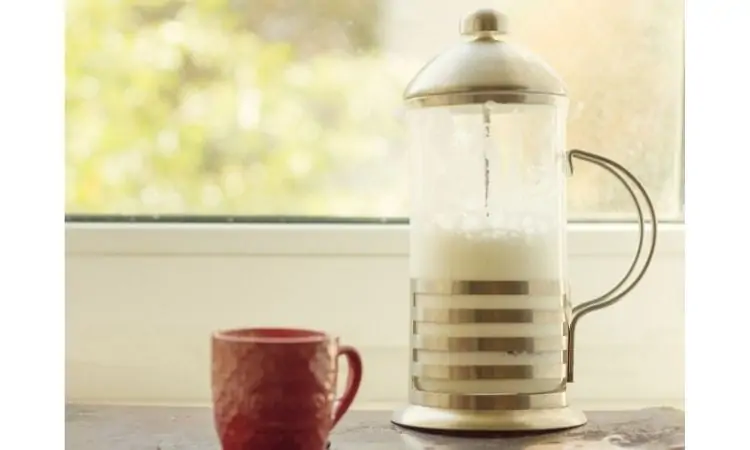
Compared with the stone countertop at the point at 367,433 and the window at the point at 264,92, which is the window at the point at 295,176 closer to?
the window at the point at 264,92

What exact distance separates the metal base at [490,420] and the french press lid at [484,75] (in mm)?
221

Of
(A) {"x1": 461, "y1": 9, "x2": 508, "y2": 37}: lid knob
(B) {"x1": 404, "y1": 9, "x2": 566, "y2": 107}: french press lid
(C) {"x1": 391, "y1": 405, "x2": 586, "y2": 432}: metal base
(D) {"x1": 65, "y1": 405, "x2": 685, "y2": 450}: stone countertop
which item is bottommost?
(D) {"x1": 65, "y1": 405, "x2": 685, "y2": 450}: stone countertop

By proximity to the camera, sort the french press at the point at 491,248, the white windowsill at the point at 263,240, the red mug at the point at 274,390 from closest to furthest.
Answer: the red mug at the point at 274,390
the french press at the point at 491,248
the white windowsill at the point at 263,240

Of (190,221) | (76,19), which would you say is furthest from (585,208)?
(76,19)

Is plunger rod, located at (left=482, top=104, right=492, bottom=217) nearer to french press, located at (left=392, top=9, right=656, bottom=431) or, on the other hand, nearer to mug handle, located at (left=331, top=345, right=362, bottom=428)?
french press, located at (left=392, top=9, right=656, bottom=431)

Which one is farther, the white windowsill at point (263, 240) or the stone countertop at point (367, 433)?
the white windowsill at point (263, 240)

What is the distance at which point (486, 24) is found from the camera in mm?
742

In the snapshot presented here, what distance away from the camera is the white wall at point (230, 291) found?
92cm

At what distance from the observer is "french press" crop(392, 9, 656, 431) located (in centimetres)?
71
